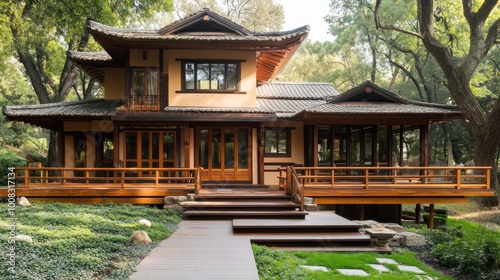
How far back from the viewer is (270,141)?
15500 millimetres

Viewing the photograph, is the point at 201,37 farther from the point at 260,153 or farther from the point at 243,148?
the point at 260,153

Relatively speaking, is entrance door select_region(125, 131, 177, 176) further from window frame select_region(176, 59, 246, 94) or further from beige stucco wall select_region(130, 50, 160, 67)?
beige stucco wall select_region(130, 50, 160, 67)

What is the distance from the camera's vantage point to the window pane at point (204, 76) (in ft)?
45.3

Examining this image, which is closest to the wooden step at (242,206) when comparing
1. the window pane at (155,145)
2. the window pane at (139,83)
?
the window pane at (155,145)

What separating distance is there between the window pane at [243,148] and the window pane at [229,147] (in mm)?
267

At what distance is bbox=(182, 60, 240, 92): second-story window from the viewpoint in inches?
541

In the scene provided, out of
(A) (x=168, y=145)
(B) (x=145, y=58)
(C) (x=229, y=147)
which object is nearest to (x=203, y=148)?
(C) (x=229, y=147)

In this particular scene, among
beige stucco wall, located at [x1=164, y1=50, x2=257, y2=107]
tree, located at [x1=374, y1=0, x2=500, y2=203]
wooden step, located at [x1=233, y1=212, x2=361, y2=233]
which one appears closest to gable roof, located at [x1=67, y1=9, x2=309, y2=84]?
beige stucco wall, located at [x1=164, y1=50, x2=257, y2=107]

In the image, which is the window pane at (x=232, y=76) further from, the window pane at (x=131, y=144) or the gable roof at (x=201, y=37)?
the window pane at (x=131, y=144)

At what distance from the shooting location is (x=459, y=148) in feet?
102

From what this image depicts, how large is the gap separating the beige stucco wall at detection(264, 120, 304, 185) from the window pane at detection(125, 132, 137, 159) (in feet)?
17.1

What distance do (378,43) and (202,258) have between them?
2817 cm

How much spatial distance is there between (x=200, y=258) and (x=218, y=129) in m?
8.12

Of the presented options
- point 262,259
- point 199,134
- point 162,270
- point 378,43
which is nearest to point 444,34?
point 378,43
